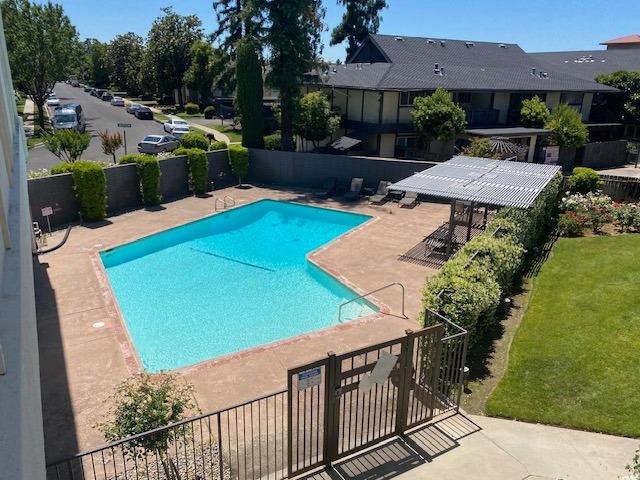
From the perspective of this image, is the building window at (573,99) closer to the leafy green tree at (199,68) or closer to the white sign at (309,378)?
the leafy green tree at (199,68)

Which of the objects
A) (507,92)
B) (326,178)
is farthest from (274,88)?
(507,92)

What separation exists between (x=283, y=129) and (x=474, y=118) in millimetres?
14693

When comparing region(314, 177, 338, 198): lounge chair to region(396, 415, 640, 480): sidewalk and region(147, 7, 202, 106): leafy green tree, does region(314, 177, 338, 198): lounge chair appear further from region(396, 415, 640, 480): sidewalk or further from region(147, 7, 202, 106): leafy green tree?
region(147, 7, 202, 106): leafy green tree

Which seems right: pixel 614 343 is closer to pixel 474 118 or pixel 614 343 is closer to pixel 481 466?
pixel 481 466

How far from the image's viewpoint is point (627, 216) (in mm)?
20047

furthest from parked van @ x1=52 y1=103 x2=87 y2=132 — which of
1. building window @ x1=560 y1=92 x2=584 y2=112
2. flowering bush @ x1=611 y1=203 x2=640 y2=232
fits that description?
building window @ x1=560 y1=92 x2=584 y2=112

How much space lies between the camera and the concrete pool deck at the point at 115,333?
32.5 ft

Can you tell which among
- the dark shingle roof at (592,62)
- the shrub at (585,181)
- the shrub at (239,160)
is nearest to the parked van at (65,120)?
the shrub at (239,160)

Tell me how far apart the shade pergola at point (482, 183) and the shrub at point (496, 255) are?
2.10 m

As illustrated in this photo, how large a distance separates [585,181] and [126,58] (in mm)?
82712

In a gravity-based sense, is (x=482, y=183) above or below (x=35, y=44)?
below

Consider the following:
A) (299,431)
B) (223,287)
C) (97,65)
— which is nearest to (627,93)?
(223,287)

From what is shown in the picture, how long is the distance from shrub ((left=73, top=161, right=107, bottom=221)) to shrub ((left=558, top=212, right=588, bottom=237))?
19.6 meters

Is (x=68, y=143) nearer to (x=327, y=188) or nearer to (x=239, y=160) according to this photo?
(x=239, y=160)
